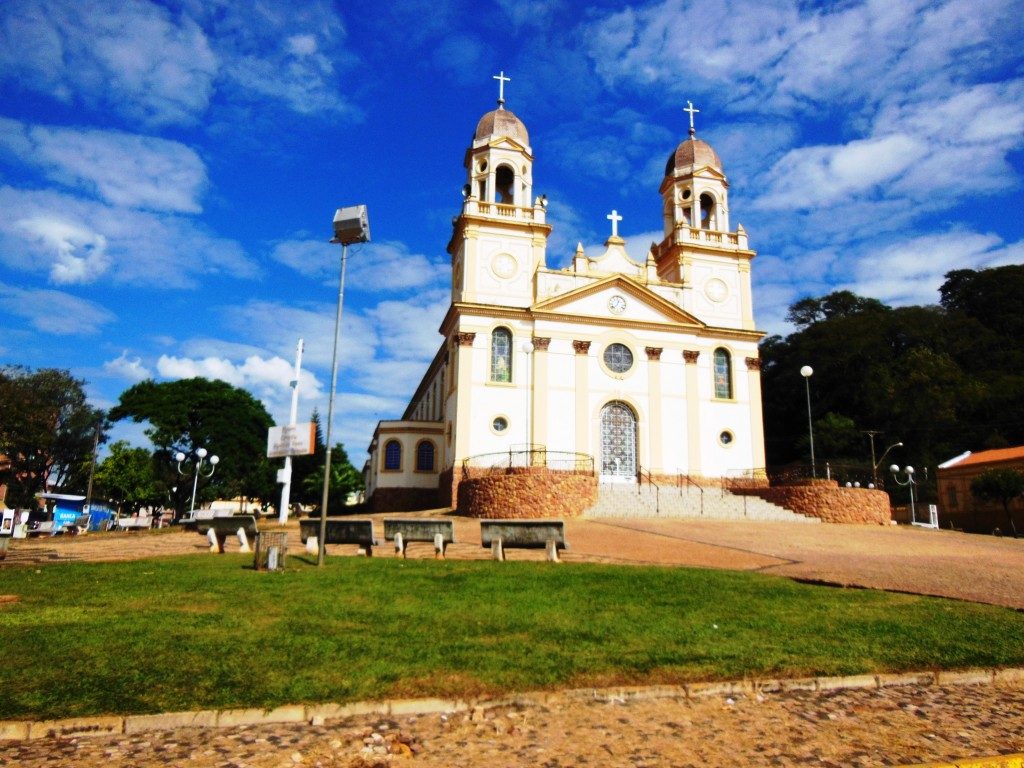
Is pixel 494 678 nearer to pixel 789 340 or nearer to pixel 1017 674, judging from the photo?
pixel 1017 674

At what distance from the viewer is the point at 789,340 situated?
55.7 m

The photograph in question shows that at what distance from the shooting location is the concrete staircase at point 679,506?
2427 centimetres

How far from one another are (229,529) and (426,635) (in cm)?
862

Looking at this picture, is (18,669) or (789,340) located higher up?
(789,340)

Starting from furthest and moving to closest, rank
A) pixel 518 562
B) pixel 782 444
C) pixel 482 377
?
1. pixel 782 444
2. pixel 482 377
3. pixel 518 562

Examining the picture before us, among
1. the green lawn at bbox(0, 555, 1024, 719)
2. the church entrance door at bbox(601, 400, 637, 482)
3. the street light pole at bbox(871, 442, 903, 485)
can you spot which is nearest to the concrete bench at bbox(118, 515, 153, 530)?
the church entrance door at bbox(601, 400, 637, 482)

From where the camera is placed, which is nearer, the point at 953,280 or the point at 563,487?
the point at 563,487

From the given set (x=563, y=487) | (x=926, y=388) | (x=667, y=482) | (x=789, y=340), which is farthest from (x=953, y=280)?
(x=563, y=487)

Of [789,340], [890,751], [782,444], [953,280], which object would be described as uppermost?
[953,280]

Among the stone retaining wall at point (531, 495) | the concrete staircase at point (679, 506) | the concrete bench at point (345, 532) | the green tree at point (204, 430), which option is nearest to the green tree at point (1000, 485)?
the concrete staircase at point (679, 506)

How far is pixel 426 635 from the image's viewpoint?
19.9 feet

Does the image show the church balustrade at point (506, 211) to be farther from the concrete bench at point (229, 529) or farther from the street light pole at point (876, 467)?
the concrete bench at point (229, 529)

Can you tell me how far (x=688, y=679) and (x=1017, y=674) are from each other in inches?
103

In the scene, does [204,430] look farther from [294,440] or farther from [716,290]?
[294,440]
